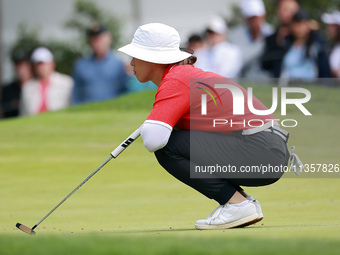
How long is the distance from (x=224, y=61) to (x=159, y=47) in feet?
25.8

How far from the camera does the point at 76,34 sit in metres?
68.4

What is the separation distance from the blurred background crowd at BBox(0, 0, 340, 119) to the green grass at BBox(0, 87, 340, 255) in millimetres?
395

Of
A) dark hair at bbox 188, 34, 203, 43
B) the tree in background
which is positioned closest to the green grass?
dark hair at bbox 188, 34, 203, 43

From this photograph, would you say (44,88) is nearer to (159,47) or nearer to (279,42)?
(279,42)

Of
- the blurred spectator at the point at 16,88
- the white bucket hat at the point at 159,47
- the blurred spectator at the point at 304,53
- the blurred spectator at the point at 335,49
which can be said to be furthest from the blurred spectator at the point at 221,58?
the white bucket hat at the point at 159,47

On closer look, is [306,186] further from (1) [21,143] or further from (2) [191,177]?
(1) [21,143]

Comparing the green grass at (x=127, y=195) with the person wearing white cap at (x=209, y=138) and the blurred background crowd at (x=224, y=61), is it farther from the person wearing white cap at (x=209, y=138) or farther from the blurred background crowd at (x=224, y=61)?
the blurred background crowd at (x=224, y=61)

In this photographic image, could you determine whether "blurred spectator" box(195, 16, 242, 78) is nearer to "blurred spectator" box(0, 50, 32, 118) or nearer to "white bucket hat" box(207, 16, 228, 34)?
"white bucket hat" box(207, 16, 228, 34)

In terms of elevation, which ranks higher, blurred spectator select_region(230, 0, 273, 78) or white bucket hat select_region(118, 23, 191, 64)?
white bucket hat select_region(118, 23, 191, 64)

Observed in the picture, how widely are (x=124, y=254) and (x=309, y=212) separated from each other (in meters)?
2.99

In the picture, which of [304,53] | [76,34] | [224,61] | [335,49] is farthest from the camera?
[76,34]

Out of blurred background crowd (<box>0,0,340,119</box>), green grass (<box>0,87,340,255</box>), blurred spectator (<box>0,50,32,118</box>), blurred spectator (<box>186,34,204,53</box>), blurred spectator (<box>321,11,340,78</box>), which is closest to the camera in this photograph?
green grass (<box>0,87,340,255</box>)

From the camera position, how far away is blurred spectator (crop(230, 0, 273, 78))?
42.0ft

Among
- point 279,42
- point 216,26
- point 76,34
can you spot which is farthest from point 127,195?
point 76,34
